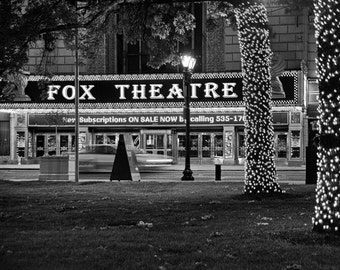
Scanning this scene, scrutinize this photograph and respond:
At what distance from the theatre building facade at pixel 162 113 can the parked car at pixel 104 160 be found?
7109mm

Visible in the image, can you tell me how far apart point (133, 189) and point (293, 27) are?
77.6 ft

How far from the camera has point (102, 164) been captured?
94.8 ft

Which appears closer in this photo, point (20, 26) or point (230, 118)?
point (20, 26)

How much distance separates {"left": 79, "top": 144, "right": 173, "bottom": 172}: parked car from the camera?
28828 mm

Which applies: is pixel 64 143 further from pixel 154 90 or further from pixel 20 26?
pixel 20 26

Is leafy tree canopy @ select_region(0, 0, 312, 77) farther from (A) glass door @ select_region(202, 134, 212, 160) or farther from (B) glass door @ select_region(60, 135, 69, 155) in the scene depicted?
(B) glass door @ select_region(60, 135, 69, 155)

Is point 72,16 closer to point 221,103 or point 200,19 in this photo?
point 221,103

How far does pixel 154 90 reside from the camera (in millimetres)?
38375

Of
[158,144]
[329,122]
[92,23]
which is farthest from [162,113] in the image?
[329,122]

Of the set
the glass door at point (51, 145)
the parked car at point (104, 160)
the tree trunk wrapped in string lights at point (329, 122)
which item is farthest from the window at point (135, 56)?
the tree trunk wrapped in string lights at point (329, 122)

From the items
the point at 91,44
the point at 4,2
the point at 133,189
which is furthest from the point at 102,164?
Answer: the point at 4,2

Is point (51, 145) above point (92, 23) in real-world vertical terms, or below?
below

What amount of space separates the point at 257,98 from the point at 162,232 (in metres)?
6.75

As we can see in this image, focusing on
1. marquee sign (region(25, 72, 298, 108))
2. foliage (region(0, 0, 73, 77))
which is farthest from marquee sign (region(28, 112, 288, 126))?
foliage (region(0, 0, 73, 77))
